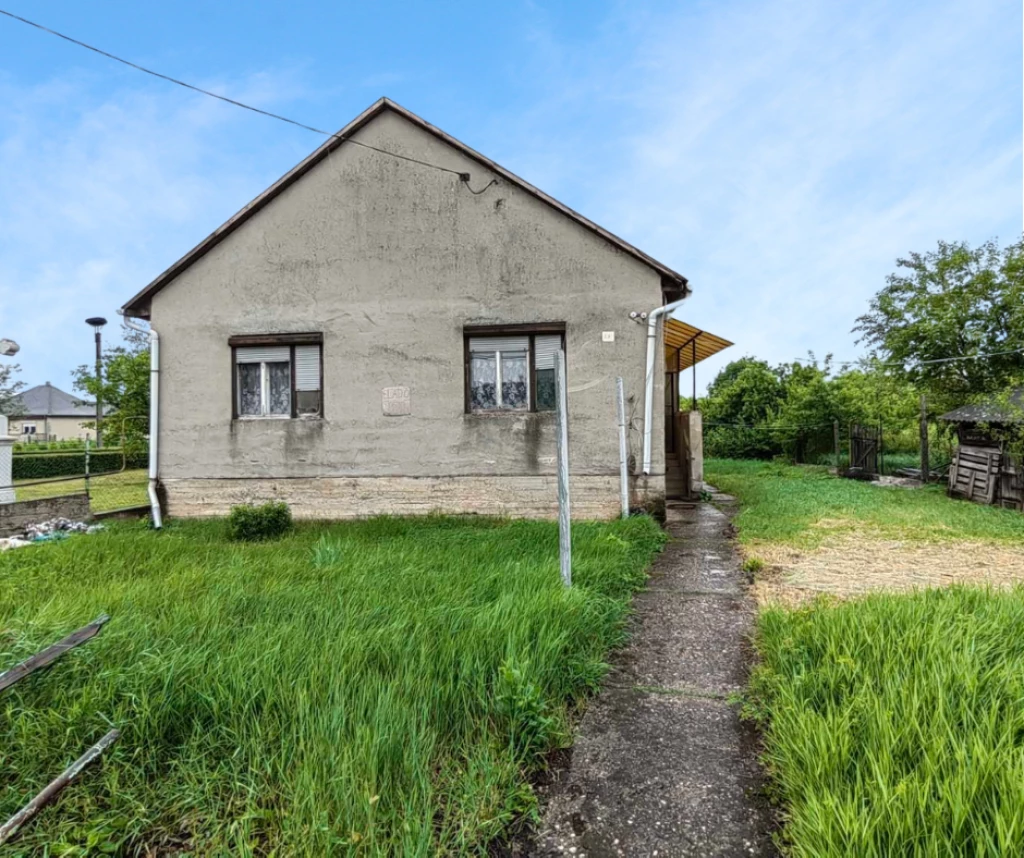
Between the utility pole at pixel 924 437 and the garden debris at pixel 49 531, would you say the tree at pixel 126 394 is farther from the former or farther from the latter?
the utility pole at pixel 924 437

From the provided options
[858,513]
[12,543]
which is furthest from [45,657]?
[858,513]

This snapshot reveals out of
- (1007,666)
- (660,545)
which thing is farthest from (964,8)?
(1007,666)

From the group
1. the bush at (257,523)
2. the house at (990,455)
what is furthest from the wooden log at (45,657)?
the house at (990,455)

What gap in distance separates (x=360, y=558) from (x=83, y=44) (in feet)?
20.6

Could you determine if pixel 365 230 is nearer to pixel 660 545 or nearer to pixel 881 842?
pixel 660 545

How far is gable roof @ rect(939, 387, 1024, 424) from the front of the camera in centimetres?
1007

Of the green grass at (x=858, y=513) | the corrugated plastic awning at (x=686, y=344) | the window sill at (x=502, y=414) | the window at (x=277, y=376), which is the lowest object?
the green grass at (x=858, y=513)

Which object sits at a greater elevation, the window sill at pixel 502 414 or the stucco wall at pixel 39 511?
the window sill at pixel 502 414

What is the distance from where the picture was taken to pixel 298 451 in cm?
903

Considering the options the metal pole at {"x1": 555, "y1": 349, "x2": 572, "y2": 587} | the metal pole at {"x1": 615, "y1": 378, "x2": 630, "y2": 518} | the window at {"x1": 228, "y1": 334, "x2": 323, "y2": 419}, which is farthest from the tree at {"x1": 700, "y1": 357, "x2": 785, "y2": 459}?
the metal pole at {"x1": 555, "y1": 349, "x2": 572, "y2": 587}

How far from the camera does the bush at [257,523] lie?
7.87 m

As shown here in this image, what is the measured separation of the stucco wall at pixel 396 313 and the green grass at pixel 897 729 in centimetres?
521

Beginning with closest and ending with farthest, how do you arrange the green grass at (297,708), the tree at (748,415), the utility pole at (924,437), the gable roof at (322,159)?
the green grass at (297,708) < the gable roof at (322,159) < the utility pole at (924,437) < the tree at (748,415)

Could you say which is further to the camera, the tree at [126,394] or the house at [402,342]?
the tree at [126,394]
